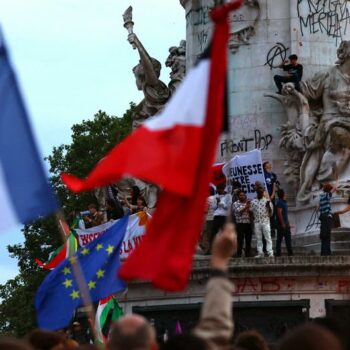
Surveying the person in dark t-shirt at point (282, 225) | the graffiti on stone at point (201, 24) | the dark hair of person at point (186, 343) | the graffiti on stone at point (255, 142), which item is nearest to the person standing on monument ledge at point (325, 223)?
the person in dark t-shirt at point (282, 225)

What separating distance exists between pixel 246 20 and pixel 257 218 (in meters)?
6.03

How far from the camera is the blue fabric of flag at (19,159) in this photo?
12039 millimetres

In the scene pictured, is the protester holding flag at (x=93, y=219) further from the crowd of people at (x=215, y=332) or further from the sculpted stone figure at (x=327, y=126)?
the crowd of people at (x=215, y=332)

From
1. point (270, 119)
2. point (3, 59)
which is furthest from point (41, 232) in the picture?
point (3, 59)

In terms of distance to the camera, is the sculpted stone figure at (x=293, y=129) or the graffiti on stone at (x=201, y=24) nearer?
the sculpted stone figure at (x=293, y=129)

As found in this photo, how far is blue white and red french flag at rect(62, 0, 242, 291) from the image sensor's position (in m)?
10.5

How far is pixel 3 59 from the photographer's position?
12.6 metres

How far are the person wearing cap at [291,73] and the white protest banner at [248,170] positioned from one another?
204cm

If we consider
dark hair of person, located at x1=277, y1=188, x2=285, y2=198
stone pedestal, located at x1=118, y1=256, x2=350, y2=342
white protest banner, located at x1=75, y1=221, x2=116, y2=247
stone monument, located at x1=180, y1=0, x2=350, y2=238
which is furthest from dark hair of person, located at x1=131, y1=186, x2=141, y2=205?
stone pedestal, located at x1=118, y1=256, x2=350, y2=342

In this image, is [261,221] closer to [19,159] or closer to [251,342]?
[19,159]

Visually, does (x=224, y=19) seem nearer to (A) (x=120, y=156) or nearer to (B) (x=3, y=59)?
(A) (x=120, y=156)

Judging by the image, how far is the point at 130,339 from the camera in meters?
8.91

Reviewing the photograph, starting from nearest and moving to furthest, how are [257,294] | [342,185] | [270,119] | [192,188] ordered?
[192,188] → [257,294] → [342,185] → [270,119]

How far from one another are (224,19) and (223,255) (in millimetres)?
2132
